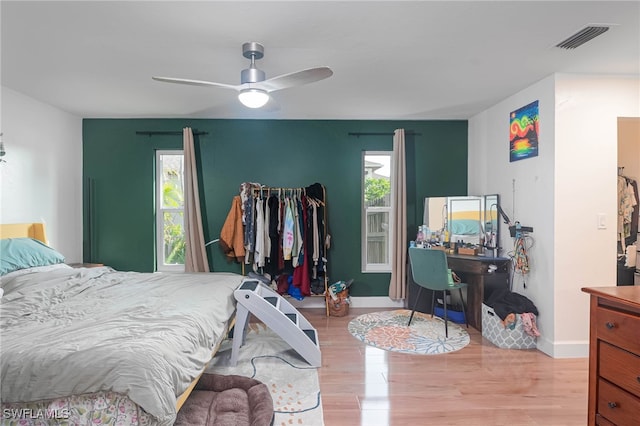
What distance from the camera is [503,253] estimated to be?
355 cm

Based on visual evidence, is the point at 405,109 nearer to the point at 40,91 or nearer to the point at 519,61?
the point at 519,61

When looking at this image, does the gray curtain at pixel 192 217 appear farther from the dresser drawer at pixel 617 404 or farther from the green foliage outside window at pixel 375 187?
the dresser drawer at pixel 617 404

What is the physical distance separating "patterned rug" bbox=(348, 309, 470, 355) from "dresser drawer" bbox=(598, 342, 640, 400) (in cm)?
157

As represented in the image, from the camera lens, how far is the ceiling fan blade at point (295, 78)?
1984 millimetres

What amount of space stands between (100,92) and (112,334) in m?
2.69

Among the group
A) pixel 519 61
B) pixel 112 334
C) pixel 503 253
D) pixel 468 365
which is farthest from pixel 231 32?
pixel 503 253

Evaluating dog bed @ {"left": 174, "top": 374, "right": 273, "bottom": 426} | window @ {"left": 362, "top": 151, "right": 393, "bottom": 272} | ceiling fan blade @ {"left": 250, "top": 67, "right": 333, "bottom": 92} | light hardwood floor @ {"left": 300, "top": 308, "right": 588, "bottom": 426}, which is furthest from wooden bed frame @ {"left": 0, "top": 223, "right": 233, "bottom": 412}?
window @ {"left": 362, "top": 151, "right": 393, "bottom": 272}

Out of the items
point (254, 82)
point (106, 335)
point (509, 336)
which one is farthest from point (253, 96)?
point (509, 336)

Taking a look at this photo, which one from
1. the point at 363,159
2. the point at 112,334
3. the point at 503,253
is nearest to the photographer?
the point at 112,334

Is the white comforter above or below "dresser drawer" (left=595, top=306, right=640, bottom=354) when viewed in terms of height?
below

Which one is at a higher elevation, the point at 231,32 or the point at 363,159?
the point at 231,32

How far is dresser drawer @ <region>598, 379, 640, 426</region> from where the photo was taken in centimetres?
135

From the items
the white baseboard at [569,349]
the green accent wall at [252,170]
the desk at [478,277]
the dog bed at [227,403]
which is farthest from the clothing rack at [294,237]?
the white baseboard at [569,349]

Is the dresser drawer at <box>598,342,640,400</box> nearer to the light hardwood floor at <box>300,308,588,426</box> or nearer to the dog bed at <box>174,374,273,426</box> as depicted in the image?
the light hardwood floor at <box>300,308,588,426</box>
